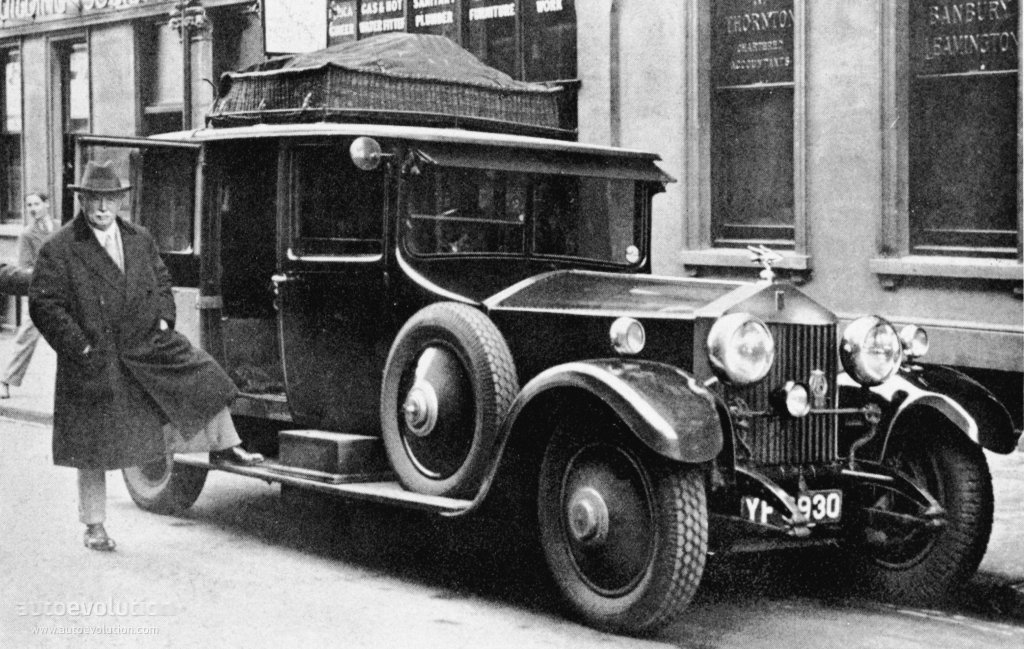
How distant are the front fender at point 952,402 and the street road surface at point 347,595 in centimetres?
69

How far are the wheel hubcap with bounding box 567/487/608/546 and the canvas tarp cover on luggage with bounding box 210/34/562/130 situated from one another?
8.29 feet

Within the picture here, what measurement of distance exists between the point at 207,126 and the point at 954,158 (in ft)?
17.9

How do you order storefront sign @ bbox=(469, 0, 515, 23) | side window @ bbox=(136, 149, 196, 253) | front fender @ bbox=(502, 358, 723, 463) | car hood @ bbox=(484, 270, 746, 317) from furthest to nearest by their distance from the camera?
storefront sign @ bbox=(469, 0, 515, 23), side window @ bbox=(136, 149, 196, 253), car hood @ bbox=(484, 270, 746, 317), front fender @ bbox=(502, 358, 723, 463)

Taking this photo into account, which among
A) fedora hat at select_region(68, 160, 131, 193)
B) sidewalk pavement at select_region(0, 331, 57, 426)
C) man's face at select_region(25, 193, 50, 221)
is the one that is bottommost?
sidewalk pavement at select_region(0, 331, 57, 426)

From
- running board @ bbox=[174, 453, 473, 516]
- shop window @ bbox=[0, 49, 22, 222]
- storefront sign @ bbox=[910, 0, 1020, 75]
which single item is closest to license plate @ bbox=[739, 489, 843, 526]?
running board @ bbox=[174, 453, 473, 516]

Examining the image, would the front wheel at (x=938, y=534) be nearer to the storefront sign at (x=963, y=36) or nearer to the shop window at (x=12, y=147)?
the storefront sign at (x=963, y=36)

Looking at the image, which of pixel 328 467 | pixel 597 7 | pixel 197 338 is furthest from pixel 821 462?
pixel 597 7

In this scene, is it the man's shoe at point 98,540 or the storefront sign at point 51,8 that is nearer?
the man's shoe at point 98,540

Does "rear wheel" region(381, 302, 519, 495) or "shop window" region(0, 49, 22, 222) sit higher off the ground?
"shop window" region(0, 49, 22, 222)

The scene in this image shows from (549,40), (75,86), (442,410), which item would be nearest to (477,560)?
(442,410)

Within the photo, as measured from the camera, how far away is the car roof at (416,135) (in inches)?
278

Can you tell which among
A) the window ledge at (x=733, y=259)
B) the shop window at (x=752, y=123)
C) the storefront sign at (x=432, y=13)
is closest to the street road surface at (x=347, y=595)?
the window ledge at (x=733, y=259)

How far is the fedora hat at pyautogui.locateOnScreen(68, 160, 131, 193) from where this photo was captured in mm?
7102

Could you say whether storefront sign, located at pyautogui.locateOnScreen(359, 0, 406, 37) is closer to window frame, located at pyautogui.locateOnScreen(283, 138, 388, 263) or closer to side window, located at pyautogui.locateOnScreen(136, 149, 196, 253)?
side window, located at pyautogui.locateOnScreen(136, 149, 196, 253)
